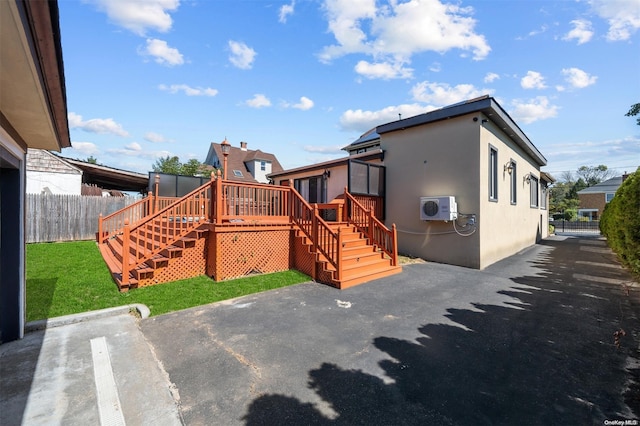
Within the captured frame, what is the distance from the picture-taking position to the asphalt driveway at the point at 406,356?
2271 millimetres

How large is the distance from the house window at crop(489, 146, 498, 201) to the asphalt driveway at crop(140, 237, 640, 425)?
A: 378 cm

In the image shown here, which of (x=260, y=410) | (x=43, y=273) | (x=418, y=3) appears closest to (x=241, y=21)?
(x=418, y=3)

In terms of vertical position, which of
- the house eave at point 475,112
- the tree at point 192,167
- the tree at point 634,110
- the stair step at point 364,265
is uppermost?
the tree at point 192,167

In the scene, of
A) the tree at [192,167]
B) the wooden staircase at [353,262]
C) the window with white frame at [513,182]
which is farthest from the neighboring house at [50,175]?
the window with white frame at [513,182]

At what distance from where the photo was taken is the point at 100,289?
5441 millimetres

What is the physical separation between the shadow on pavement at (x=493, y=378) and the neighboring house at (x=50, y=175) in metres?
17.1

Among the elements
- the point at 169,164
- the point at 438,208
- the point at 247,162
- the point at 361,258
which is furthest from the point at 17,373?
the point at 169,164

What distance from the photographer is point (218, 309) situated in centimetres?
473

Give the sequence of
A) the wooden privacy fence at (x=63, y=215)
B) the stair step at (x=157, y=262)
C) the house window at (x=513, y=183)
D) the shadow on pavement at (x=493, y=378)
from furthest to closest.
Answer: the wooden privacy fence at (x=63, y=215) < the house window at (x=513, y=183) < the stair step at (x=157, y=262) < the shadow on pavement at (x=493, y=378)

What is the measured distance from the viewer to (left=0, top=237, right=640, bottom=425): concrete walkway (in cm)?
226

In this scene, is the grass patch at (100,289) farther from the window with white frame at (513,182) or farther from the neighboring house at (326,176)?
the window with white frame at (513,182)

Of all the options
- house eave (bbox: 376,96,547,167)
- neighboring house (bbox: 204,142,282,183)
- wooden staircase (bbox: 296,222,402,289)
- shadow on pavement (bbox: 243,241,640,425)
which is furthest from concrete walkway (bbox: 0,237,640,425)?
neighboring house (bbox: 204,142,282,183)

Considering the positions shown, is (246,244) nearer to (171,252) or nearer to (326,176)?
(171,252)

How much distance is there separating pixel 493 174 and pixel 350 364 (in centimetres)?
862
